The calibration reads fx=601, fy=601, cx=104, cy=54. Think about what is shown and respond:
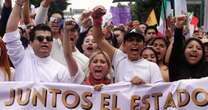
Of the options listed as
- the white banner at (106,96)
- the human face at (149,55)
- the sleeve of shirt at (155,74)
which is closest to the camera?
the white banner at (106,96)

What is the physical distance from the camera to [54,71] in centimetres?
623

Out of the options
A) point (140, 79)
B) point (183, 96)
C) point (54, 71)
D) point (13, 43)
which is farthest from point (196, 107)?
point (13, 43)

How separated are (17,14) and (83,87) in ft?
3.38

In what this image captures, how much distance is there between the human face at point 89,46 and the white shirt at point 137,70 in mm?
945

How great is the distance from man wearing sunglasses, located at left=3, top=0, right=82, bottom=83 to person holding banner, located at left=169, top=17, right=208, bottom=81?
112 centimetres

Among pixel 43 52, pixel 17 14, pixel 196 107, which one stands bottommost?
pixel 196 107

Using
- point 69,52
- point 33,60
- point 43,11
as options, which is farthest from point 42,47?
point 43,11

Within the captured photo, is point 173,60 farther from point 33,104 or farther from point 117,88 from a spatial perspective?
point 33,104

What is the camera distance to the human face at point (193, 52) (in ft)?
21.8

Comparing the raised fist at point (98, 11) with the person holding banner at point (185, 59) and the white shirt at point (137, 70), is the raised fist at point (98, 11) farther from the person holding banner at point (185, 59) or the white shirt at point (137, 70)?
the person holding banner at point (185, 59)

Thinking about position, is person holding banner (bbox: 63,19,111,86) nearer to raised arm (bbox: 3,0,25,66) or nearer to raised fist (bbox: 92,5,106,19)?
raised fist (bbox: 92,5,106,19)

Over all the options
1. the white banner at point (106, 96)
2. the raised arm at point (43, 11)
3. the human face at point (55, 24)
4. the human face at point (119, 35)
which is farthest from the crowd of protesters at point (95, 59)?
the human face at point (119, 35)

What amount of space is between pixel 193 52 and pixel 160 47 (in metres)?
0.99

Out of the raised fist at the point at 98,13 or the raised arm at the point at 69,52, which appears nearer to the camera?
the raised arm at the point at 69,52
